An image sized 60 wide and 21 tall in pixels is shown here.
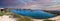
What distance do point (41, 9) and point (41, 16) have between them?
6 cm

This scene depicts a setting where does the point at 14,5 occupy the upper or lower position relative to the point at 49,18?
upper

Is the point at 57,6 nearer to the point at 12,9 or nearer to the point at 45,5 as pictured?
the point at 45,5

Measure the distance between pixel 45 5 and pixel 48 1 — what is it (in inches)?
1.7

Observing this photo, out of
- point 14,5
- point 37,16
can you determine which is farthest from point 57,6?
point 14,5

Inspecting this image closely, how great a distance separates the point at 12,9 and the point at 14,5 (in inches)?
1.5

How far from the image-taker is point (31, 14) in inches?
32.5

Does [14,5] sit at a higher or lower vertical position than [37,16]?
higher

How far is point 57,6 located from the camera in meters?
0.81

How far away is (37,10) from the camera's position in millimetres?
828

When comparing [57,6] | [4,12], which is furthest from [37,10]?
[4,12]

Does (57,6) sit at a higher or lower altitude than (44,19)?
higher

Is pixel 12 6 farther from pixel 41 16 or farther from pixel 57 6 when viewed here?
pixel 57 6

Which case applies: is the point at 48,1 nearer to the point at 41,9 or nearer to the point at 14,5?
the point at 41,9

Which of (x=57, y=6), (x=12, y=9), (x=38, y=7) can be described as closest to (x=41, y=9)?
(x=38, y=7)
